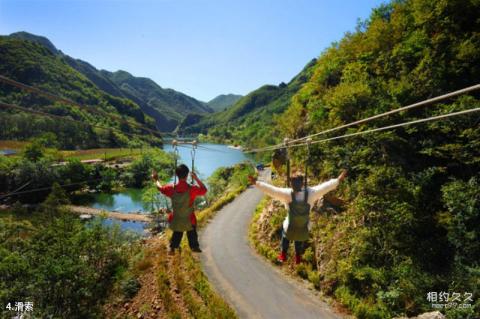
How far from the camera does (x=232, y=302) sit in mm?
13672

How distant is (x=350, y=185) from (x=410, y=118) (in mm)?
4223

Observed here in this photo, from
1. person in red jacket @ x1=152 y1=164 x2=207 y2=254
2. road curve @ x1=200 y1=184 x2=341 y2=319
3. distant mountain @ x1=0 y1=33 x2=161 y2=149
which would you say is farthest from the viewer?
distant mountain @ x1=0 y1=33 x2=161 y2=149

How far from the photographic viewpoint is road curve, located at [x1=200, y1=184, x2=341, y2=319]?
41.3ft

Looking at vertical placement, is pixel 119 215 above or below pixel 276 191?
below

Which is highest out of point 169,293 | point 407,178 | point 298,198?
point 298,198

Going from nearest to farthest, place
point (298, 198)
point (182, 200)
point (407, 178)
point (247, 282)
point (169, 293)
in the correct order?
1. point (298, 198)
2. point (182, 200)
3. point (407, 178)
4. point (169, 293)
5. point (247, 282)

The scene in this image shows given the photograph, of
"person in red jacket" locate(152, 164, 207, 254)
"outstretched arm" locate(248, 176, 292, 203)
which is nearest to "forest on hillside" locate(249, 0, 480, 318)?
"outstretched arm" locate(248, 176, 292, 203)

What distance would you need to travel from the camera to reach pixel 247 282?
15.4 m

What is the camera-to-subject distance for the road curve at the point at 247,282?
12.6 m

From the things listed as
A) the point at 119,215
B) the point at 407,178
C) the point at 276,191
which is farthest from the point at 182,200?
the point at 119,215

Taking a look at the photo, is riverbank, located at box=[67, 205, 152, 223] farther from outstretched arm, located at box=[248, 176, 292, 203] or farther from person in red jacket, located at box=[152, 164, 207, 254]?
outstretched arm, located at box=[248, 176, 292, 203]

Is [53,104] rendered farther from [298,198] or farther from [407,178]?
[298,198]

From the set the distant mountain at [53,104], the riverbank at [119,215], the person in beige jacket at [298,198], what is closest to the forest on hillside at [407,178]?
the person in beige jacket at [298,198]

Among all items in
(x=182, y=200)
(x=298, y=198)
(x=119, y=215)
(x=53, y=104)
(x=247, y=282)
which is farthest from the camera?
(x=53, y=104)
